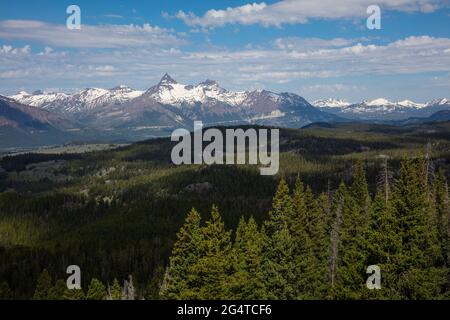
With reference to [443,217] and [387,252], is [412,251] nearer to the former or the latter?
[387,252]

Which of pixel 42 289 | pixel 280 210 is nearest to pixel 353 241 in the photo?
pixel 280 210

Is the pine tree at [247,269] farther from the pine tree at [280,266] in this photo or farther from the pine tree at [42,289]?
the pine tree at [42,289]

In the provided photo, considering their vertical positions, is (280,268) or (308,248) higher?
(308,248)

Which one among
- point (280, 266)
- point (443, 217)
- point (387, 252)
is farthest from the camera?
point (443, 217)

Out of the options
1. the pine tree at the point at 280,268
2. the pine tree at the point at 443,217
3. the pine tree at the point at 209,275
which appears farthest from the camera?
the pine tree at the point at 443,217

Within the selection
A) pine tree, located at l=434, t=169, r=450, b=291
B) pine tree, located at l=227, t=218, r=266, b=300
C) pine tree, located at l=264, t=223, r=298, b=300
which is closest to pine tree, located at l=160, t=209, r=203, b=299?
pine tree, located at l=227, t=218, r=266, b=300

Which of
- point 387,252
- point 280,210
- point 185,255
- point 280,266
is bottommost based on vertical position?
point 280,266

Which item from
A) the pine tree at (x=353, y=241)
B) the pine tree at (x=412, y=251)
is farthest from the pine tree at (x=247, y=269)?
the pine tree at (x=412, y=251)
